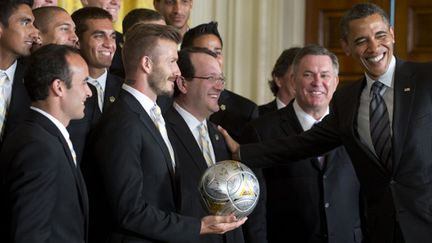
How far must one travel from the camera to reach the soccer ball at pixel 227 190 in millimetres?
3932

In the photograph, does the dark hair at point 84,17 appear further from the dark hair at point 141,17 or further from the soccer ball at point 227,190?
the soccer ball at point 227,190

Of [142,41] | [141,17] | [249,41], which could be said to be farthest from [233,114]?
[249,41]

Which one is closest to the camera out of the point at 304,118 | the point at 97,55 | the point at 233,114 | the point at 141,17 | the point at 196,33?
the point at 97,55

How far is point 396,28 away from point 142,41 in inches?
173

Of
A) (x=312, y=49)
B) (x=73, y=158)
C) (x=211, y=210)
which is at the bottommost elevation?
(x=211, y=210)

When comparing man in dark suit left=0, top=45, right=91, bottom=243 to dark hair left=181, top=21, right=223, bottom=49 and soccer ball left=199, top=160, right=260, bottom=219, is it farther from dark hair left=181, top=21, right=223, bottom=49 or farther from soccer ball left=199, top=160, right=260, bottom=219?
dark hair left=181, top=21, right=223, bottom=49

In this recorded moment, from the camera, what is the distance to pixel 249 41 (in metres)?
8.20

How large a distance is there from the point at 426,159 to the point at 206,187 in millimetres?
1067

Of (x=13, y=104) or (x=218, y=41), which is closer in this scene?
(x=13, y=104)

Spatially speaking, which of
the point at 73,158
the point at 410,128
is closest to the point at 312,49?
the point at 410,128

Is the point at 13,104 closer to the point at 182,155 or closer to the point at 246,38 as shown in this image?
the point at 182,155

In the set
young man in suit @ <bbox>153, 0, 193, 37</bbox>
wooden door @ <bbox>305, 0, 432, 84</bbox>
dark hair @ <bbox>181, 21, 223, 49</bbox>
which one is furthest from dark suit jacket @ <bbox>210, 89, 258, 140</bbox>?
wooden door @ <bbox>305, 0, 432, 84</bbox>

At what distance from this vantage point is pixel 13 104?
4.17 m

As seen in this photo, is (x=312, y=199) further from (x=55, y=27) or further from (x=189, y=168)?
(x=55, y=27)
